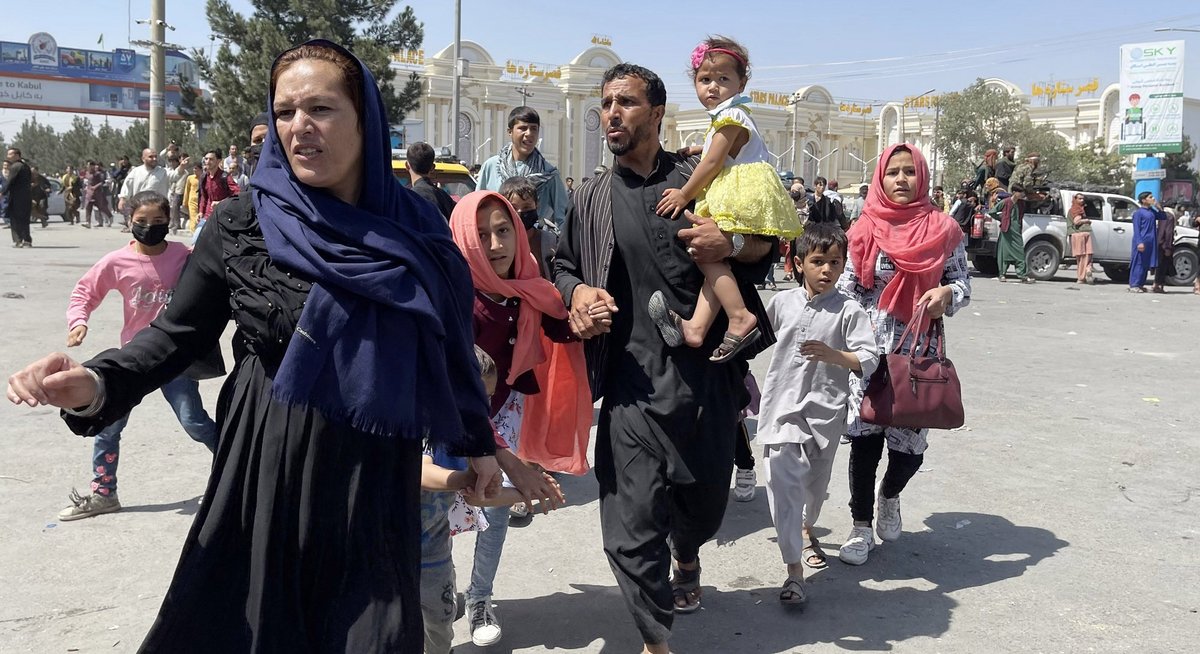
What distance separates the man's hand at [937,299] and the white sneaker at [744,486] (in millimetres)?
1455

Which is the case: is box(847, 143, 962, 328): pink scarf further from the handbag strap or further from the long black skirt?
the long black skirt

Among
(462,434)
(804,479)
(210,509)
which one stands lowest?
(804,479)

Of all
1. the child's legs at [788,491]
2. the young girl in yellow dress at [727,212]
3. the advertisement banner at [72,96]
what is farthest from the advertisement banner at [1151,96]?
the advertisement banner at [72,96]

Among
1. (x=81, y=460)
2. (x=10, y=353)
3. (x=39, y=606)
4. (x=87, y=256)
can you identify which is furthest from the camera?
(x=87, y=256)

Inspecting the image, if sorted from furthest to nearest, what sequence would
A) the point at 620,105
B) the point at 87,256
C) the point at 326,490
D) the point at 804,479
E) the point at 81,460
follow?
the point at 87,256
the point at 81,460
the point at 804,479
the point at 620,105
the point at 326,490

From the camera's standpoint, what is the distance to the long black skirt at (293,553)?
2.19 meters

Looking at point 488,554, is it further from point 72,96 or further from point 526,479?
point 72,96

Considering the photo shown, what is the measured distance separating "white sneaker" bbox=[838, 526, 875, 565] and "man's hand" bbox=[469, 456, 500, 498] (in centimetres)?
245

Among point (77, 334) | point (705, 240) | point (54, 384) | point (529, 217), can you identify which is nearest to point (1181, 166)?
point (529, 217)

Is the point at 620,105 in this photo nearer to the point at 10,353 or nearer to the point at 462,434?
the point at 462,434

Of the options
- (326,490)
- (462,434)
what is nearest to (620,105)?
(462,434)

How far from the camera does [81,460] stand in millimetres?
5781

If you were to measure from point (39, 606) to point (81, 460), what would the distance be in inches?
83.8

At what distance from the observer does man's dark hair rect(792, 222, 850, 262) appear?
4199 mm
